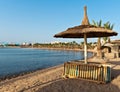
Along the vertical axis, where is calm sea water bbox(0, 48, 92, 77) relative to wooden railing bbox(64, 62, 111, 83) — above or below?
below

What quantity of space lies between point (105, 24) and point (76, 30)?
94.6 ft

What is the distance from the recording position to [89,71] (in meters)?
7.88

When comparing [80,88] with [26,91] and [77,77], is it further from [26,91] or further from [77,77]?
[26,91]

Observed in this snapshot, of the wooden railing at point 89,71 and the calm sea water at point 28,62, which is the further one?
the calm sea water at point 28,62

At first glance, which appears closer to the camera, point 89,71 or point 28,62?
point 89,71

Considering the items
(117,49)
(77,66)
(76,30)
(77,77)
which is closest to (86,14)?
(76,30)

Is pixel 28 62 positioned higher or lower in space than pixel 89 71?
lower

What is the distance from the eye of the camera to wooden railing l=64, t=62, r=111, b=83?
7.56 meters

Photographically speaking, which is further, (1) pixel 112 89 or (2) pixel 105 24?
(2) pixel 105 24

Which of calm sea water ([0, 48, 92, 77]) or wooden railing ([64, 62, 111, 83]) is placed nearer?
wooden railing ([64, 62, 111, 83])

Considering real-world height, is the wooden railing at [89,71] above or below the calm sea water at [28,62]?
above

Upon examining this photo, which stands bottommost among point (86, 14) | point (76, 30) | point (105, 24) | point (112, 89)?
point (112, 89)

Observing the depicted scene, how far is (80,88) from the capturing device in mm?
6805

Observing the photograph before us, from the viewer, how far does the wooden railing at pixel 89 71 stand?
756cm
